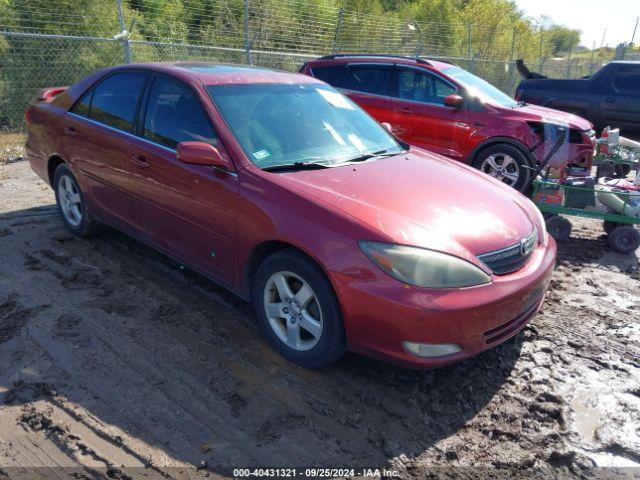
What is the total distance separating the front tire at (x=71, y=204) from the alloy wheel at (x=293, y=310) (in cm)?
245

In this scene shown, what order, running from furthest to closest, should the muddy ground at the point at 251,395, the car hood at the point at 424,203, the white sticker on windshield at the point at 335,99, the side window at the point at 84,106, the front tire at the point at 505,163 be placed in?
the front tire at the point at 505,163 < the side window at the point at 84,106 < the white sticker on windshield at the point at 335,99 < the car hood at the point at 424,203 < the muddy ground at the point at 251,395

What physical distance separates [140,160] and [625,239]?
192 inches

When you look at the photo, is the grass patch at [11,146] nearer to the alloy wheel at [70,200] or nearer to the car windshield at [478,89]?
the alloy wheel at [70,200]

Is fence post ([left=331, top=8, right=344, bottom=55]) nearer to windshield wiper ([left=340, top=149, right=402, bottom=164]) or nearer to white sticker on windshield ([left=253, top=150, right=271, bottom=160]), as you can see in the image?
windshield wiper ([left=340, top=149, right=402, bottom=164])

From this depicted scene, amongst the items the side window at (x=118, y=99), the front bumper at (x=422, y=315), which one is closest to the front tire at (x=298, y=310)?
the front bumper at (x=422, y=315)

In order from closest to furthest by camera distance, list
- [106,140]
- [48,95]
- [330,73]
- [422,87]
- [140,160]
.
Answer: [140,160] < [106,140] < [48,95] < [422,87] < [330,73]

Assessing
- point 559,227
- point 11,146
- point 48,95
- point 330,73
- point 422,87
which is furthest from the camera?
point 11,146

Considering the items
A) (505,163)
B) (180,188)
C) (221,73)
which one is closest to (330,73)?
(505,163)

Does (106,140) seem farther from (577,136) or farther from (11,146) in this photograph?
(577,136)

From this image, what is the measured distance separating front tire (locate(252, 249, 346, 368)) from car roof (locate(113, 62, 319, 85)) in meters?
1.54

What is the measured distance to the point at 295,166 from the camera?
338 cm

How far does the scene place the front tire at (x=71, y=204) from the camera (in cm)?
481

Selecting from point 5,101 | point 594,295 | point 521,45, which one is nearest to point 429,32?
point 521,45

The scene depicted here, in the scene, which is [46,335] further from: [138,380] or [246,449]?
[246,449]
